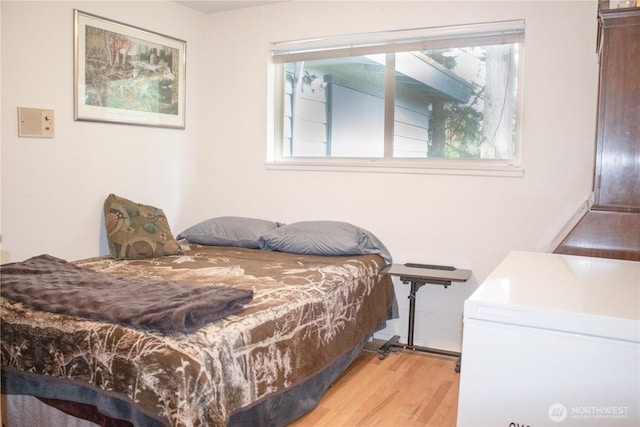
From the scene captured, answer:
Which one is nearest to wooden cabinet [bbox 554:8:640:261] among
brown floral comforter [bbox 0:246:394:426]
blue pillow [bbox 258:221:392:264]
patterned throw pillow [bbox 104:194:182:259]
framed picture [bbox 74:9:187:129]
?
brown floral comforter [bbox 0:246:394:426]

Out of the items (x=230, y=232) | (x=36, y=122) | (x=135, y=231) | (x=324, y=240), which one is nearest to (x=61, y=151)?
(x=36, y=122)

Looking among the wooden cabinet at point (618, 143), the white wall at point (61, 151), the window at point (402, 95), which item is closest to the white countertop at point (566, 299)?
the wooden cabinet at point (618, 143)

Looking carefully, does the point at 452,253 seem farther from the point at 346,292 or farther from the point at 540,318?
the point at 540,318

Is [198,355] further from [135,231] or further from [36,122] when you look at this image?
[36,122]

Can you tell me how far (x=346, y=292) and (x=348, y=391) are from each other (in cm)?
51

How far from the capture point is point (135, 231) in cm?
320

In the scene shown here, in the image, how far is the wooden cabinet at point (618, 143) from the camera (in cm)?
212

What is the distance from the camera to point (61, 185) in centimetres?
313

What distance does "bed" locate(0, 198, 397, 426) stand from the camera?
1647 mm

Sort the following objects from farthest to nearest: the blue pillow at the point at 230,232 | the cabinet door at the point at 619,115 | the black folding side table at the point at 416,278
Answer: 1. the blue pillow at the point at 230,232
2. the black folding side table at the point at 416,278
3. the cabinet door at the point at 619,115

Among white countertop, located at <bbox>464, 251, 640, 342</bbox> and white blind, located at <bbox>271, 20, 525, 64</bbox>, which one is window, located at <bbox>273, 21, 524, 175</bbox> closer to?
white blind, located at <bbox>271, 20, 525, 64</bbox>

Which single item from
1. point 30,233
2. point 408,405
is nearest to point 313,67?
point 30,233

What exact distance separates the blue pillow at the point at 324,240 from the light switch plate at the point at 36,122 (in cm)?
141

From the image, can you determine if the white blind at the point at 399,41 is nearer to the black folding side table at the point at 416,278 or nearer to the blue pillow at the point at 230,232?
the blue pillow at the point at 230,232
